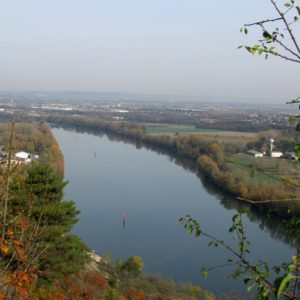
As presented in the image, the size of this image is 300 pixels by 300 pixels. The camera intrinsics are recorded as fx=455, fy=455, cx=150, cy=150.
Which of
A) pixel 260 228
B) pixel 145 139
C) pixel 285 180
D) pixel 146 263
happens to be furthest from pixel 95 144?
pixel 285 180

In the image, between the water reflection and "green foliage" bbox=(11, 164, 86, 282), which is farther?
the water reflection

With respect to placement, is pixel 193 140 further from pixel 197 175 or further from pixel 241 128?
pixel 241 128

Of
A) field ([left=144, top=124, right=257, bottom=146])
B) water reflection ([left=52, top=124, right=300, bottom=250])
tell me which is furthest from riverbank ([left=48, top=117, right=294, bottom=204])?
field ([left=144, top=124, right=257, bottom=146])

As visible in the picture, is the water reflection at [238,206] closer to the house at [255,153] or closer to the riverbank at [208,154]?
the riverbank at [208,154]

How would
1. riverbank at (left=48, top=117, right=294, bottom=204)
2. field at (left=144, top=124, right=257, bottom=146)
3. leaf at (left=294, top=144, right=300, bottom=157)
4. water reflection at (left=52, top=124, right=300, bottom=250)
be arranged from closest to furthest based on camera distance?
leaf at (left=294, top=144, right=300, bottom=157) < water reflection at (left=52, top=124, right=300, bottom=250) < riverbank at (left=48, top=117, right=294, bottom=204) < field at (left=144, top=124, right=257, bottom=146)

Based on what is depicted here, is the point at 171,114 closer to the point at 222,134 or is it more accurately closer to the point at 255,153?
the point at 222,134

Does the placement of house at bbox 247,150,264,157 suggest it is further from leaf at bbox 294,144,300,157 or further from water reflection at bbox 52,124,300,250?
leaf at bbox 294,144,300,157

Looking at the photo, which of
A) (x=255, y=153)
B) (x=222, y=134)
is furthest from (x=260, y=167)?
(x=222, y=134)
